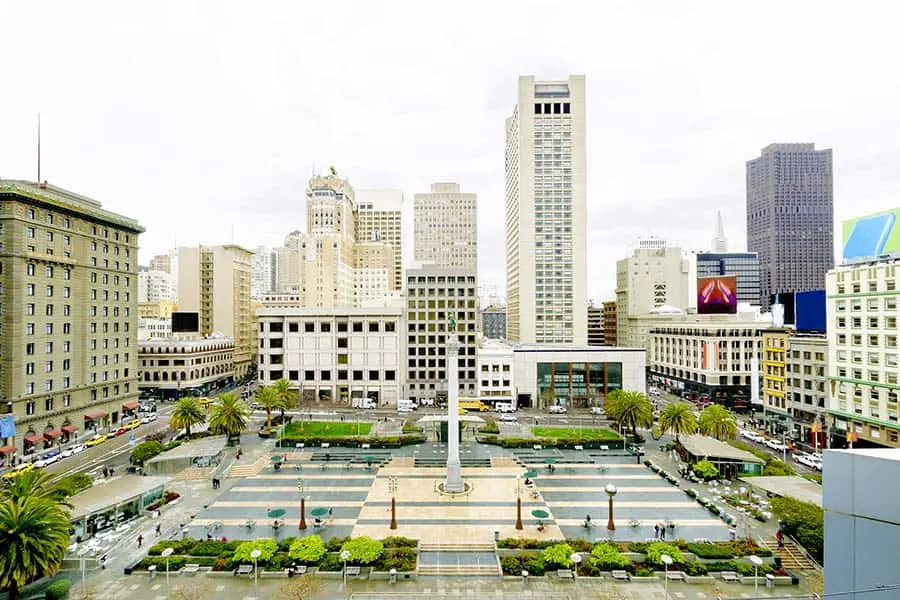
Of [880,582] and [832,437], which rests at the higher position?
[880,582]

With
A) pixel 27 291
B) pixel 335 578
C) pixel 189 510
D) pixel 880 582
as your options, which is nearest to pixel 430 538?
pixel 335 578

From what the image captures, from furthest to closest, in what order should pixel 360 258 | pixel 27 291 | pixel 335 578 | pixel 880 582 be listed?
pixel 360 258 → pixel 27 291 → pixel 335 578 → pixel 880 582

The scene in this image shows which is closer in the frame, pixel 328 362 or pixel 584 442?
pixel 584 442

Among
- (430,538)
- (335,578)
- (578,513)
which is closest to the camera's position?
(335,578)

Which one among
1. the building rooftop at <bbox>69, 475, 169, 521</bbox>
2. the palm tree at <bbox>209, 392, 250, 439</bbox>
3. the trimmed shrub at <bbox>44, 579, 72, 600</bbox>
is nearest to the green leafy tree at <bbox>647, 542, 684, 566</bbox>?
the trimmed shrub at <bbox>44, 579, 72, 600</bbox>

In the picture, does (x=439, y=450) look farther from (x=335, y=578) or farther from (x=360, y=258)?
(x=360, y=258)

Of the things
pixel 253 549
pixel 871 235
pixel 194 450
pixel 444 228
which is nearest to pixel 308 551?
pixel 253 549

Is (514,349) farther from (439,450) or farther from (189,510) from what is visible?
(189,510)

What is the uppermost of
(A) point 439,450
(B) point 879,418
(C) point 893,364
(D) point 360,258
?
(D) point 360,258
